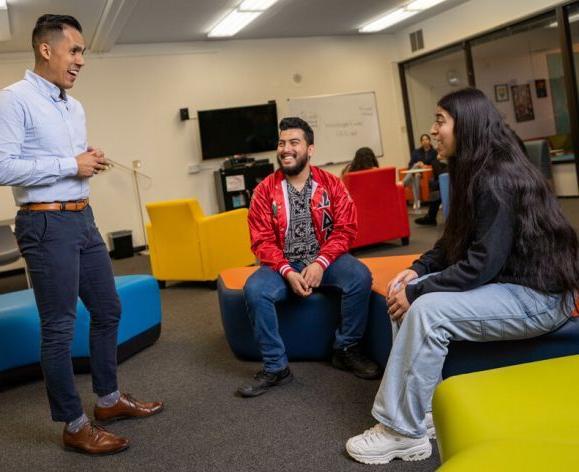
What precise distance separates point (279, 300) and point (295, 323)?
0.59 ft

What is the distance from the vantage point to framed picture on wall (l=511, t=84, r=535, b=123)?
7957 mm

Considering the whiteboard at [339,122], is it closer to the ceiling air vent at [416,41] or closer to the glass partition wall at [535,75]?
the ceiling air vent at [416,41]

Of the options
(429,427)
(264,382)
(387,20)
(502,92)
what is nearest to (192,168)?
(387,20)

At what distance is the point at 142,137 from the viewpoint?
7.87 metres

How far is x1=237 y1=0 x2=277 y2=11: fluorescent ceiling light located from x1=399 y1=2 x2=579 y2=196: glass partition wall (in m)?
2.40

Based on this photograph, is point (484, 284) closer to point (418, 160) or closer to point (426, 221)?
point (426, 221)

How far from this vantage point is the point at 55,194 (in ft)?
6.43

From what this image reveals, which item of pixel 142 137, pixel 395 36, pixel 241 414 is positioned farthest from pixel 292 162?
pixel 395 36

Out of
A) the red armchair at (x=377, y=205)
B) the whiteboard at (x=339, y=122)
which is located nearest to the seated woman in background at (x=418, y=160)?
the whiteboard at (x=339, y=122)

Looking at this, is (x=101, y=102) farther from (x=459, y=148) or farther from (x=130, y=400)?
(x=459, y=148)

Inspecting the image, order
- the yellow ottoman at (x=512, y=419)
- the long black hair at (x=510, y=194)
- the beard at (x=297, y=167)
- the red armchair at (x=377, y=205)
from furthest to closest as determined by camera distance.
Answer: the red armchair at (x=377, y=205)
the beard at (x=297, y=167)
the long black hair at (x=510, y=194)
the yellow ottoman at (x=512, y=419)

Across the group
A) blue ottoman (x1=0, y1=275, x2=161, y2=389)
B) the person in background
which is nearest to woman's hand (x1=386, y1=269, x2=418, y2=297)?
blue ottoman (x1=0, y1=275, x2=161, y2=389)

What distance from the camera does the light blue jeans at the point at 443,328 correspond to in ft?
5.57

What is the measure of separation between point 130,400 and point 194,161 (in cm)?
616
